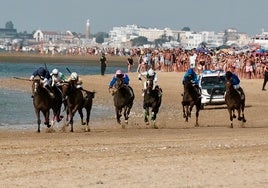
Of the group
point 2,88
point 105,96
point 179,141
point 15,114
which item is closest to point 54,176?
point 179,141

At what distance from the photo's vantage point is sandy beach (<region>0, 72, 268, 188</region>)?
14203mm

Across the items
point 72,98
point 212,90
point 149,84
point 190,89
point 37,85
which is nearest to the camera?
point 37,85

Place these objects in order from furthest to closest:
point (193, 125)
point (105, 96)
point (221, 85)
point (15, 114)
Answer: point (105, 96) < point (221, 85) < point (15, 114) < point (193, 125)

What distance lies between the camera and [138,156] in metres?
17.4

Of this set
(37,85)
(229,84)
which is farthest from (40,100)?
(229,84)

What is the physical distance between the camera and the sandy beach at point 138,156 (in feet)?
46.6

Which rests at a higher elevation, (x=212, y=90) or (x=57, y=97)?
(x=57, y=97)

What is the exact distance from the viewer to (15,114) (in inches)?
1334

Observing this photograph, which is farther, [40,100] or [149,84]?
[149,84]

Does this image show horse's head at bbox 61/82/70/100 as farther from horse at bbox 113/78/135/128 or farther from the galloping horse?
horse at bbox 113/78/135/128

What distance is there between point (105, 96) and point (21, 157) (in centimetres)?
2704

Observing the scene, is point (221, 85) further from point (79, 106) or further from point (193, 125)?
point (79, 106)

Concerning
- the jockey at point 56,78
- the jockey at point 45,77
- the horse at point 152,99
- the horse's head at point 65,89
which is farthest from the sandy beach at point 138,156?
the jockey at point 56,78

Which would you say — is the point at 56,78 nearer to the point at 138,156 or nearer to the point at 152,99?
the point at 152,99
